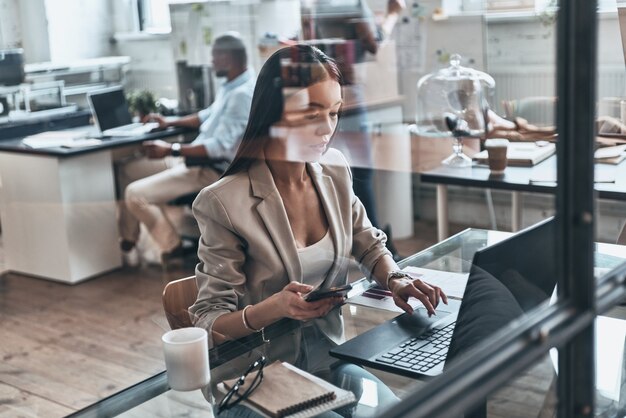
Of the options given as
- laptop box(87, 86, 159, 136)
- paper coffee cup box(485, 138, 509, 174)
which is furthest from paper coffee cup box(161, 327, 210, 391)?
laptop box(87, 86, 159, 136)

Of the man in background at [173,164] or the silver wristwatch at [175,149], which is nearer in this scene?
the man in background at [173,164]

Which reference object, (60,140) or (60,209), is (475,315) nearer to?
(60,140)

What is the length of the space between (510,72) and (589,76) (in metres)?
2.68

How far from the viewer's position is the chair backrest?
1.46 meters

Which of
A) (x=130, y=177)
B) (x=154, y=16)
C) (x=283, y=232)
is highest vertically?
(x=154, y=16)

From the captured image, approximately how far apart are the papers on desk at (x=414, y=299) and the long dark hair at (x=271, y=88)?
0.93ft

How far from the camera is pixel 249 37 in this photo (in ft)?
13.5

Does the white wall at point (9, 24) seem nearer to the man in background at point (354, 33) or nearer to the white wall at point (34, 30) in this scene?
the white wall at point (34, 30)

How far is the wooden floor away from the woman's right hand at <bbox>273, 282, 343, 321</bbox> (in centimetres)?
85

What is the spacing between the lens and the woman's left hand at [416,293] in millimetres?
1410

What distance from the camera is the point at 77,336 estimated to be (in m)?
2.86

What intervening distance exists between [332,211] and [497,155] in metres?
1.02

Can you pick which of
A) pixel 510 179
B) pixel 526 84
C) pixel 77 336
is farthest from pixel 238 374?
pixel 77 336

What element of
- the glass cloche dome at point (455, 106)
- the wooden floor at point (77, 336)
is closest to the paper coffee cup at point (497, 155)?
the glass cloche dome at point (455, 106)
